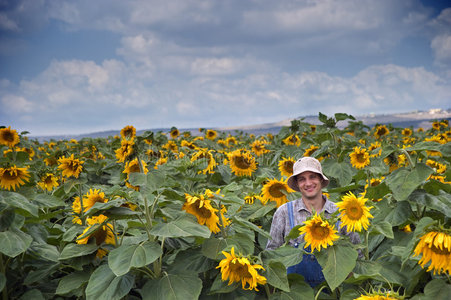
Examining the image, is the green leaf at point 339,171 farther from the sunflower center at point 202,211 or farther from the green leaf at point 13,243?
the green leaf at point 13,243

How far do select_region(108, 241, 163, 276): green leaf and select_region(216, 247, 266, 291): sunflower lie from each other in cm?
41

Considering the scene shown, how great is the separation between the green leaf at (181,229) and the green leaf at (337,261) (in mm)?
726

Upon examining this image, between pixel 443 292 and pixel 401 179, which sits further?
pixel 401 179

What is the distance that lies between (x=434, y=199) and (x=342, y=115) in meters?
3.29

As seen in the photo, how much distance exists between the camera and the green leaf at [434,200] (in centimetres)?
245

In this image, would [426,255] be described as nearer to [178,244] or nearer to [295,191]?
[178,244]

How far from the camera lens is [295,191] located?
14.3ft

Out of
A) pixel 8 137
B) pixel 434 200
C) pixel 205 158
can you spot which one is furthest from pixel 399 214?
pixel 8 137

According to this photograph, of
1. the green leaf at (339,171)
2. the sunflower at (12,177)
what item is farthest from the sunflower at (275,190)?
the sunflower at (12,177)

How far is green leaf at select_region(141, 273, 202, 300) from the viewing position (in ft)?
7.75

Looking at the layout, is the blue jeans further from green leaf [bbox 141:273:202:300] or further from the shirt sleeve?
green leaf [bbox 141:273:202:300]

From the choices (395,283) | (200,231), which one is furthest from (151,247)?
(395,283)


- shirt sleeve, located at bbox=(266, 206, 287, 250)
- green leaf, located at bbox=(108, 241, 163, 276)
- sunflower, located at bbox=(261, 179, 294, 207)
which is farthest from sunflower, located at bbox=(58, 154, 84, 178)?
green leaf, located at bbox=(108, 241, 163, 276)

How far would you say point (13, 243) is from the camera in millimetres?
2590
